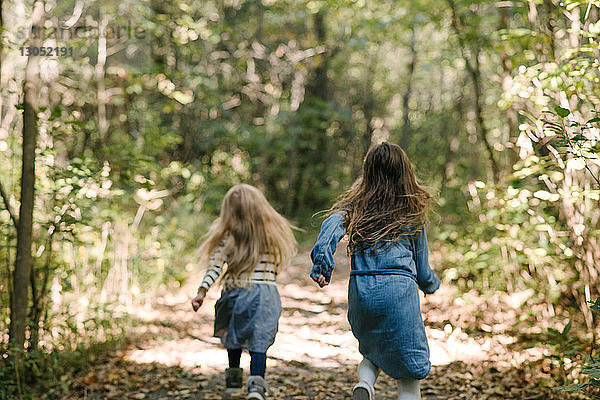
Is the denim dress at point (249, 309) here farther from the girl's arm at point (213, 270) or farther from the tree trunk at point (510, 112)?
the tree trunk at point (510, 112)

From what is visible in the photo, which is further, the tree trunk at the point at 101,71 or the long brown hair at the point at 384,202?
the tree trunk at the point at 101,71

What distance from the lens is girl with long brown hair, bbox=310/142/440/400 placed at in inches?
118

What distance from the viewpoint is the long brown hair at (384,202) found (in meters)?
3.15

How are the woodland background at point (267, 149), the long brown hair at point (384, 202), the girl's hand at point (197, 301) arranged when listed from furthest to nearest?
the woodland background at point (267, 149)
the girl's hand at point (197, 301)
the long brown hair at point (384, 202)

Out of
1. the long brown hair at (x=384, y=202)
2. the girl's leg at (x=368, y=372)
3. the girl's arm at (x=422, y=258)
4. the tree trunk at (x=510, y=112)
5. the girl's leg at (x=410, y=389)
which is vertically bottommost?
the girl's leg at (x=410, y=389)

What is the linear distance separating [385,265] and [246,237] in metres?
1.44

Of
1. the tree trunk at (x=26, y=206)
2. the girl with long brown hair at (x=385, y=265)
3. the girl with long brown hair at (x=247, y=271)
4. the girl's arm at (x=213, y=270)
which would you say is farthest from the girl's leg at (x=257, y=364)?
the tree trunk at (x=26, y=206)

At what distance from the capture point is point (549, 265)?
216 inches

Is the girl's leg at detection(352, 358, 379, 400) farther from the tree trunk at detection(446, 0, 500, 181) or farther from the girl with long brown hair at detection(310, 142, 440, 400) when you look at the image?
the tree trunk at detection(446, 0, 500, 181)

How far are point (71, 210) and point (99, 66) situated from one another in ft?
17.4

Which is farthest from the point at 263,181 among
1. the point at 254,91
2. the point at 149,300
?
the point at 149,300

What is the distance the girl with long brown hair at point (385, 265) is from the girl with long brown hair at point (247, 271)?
106cm

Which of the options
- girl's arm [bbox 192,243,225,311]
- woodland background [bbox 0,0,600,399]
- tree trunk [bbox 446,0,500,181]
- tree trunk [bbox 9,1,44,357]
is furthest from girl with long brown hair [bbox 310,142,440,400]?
tree trunk [bbox 446,0,500,181]

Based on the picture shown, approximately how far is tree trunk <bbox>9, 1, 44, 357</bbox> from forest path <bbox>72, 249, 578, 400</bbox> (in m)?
0.81
